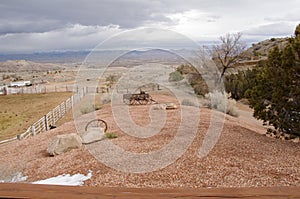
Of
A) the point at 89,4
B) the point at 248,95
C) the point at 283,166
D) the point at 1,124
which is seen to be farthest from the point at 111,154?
the point at 1,124

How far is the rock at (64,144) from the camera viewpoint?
303 inches

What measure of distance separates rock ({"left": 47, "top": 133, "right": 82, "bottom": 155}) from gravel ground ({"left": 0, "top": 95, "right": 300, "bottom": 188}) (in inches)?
8.6

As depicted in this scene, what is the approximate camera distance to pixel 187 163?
6.16 m

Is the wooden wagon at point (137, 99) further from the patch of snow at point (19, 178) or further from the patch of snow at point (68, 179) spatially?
the patch of snow at point (68, 179)

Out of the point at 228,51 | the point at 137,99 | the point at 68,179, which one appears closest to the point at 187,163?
the point at 68,179

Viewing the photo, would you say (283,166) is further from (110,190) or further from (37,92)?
(37,92)

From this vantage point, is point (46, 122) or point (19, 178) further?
point (46, 122)

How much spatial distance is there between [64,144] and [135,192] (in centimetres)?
676

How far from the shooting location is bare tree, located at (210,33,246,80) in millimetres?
24188

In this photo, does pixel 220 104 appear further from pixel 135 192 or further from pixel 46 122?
pixel 135 192

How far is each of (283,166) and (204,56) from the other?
17410 mm

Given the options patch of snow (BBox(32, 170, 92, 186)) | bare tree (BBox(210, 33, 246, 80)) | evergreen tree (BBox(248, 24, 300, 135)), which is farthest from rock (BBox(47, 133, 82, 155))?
bare tree (BBox(210, 33, 246, 80))

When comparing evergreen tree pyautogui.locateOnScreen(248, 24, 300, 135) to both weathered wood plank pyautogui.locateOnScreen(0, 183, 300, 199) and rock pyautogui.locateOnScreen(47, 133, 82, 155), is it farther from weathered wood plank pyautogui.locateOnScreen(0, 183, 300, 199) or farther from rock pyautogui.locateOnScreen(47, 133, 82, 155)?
weathered wood plank pyautogui.locateOnScreen(0, 183, 300, 199)

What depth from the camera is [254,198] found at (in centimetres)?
130
